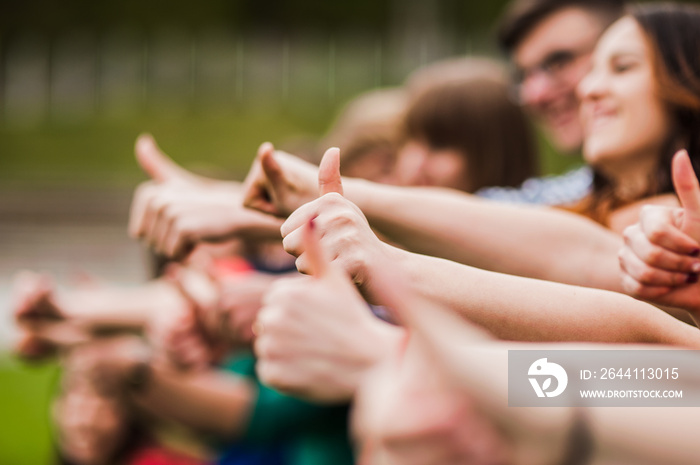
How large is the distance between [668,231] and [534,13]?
3.50ft

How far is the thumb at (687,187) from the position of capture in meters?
0.64

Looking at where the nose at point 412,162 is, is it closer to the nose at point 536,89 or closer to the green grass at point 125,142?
the nose at point 536,89

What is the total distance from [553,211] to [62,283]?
5.43 m

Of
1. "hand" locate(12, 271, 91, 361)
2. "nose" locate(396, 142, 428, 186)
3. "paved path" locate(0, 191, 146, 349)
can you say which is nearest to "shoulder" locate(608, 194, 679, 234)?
"nose" locate(396, 142, 428, 186)

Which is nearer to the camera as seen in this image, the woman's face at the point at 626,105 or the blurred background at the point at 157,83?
the woman's face at the point at 626,105

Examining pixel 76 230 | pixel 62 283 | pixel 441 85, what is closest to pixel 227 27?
pixel 76 230

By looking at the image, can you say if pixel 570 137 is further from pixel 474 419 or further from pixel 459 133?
pixel 474 419

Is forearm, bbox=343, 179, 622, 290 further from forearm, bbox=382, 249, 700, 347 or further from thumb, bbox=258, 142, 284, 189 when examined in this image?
forearm, bbox=382, 249, 700, 347

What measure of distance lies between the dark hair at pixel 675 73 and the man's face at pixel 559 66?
2.15 feet

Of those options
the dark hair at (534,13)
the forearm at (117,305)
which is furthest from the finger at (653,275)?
the forearm at (117,305)

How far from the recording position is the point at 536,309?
0.64 metres

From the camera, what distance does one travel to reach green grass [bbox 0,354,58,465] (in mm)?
2857

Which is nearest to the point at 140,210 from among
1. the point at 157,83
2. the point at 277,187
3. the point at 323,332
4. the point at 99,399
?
the point at 277,187

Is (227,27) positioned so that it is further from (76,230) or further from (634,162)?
(634,162)
